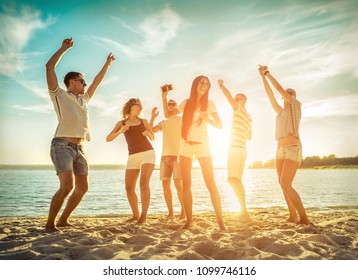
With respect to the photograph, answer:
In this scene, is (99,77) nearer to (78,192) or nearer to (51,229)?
(78,192)

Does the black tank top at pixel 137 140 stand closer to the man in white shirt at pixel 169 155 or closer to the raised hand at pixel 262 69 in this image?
the man in white shirt at pixel 169 155

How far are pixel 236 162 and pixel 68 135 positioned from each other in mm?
2788

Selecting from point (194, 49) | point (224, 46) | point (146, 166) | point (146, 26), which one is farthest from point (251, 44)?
point (146, 166)

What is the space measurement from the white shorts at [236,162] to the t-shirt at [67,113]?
8.27 ft

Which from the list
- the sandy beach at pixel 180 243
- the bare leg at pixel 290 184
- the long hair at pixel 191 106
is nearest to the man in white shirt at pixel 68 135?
the sandy beach at pixel 180 243

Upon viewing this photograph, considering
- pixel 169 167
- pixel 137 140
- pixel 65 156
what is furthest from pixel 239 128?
pixel 65 156

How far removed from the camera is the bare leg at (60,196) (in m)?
4.29

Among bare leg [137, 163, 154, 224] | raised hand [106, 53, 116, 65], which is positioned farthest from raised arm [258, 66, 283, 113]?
raised hand [106, 53, 116, 65]

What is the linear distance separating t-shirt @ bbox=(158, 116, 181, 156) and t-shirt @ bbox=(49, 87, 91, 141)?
173 cm

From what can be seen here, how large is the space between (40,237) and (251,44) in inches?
210

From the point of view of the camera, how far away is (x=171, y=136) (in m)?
5.88

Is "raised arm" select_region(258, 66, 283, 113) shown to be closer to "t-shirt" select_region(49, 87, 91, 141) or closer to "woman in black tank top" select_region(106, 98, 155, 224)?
"woman in black tank top" select_region(106, 98, 155, 224)

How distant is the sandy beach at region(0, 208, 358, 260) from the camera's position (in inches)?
132

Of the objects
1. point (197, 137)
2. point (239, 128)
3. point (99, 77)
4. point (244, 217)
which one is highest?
point (99, 77)
